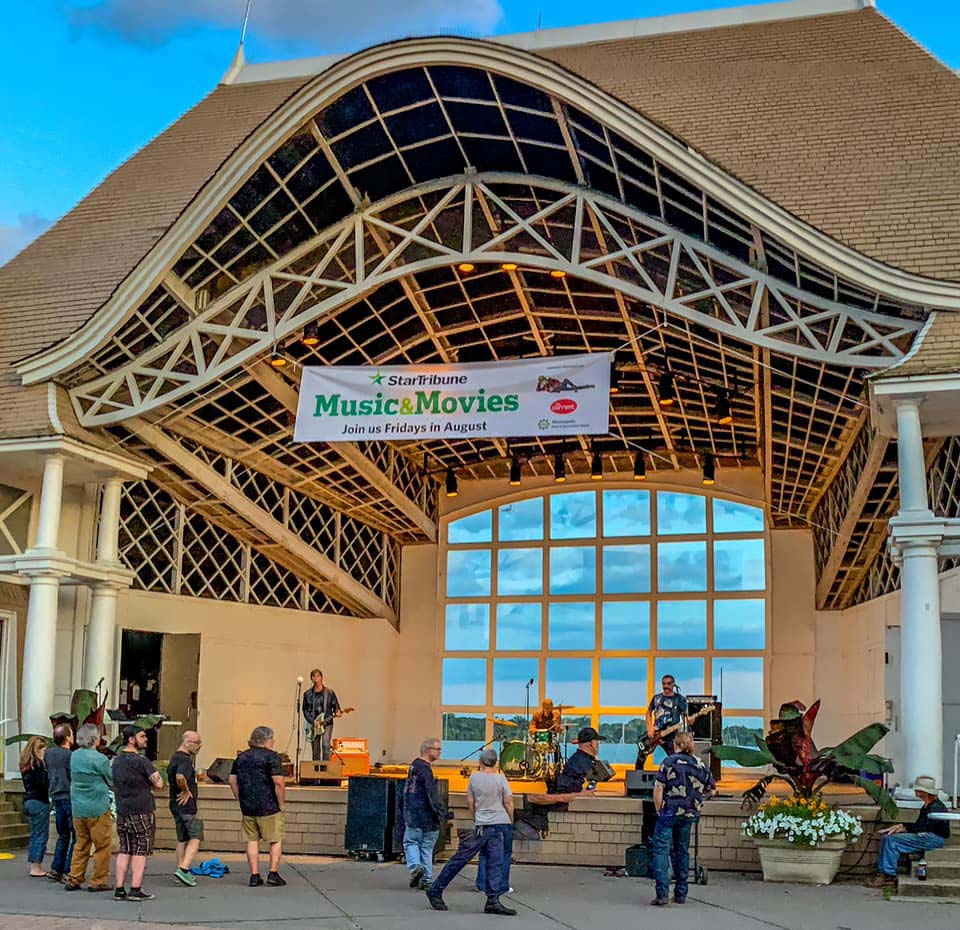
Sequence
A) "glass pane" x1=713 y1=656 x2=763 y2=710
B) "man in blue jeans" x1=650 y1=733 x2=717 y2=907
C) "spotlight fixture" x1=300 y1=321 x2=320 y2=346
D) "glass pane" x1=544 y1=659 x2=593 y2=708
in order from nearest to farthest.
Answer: "man in blue jeans" x1=650 y1=733 x2=717 y2=907 < "spotlight fixture" x1=300 y1=321 x2=320 y2=346 < "glass pane" x1=713 y1=656 x2=763 y2=710 < "glass pane" x1=544 y1=659 x2=593 y2=708

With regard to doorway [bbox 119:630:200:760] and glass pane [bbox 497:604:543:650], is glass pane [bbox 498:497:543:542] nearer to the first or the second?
glass pane [bbox 497:604:543:650]

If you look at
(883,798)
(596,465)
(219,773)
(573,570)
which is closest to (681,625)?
(573,570)

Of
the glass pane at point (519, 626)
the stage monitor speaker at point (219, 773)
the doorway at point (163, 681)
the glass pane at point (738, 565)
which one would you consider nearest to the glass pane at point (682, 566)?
the glass pane at point (738, 565)

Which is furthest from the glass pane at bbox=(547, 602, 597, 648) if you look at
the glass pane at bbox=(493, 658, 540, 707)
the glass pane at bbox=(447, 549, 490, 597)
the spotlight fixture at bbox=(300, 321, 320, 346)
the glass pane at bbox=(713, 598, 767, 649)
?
the spotlight fixture at bbox=(300, 321, 320, 346)

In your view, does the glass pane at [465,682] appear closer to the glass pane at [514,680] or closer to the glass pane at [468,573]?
the glass pane at [514,680]

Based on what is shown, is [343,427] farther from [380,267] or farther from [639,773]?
[639,773]

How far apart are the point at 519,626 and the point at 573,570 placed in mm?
1655

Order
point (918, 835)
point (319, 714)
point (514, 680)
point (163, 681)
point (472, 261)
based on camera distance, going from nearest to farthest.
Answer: point (918, 835) → point (472, 261) → point (319, 714) → point (163, 681) → point (514, 680)

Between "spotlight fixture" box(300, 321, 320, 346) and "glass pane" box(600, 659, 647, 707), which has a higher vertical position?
"spotlight fixture" box(300, 321, 320, 346)

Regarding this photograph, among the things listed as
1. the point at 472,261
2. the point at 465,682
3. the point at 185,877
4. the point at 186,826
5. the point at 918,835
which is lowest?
the point at 185,877

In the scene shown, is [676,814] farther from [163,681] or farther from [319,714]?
[163,681]

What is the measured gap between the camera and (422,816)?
11031mm

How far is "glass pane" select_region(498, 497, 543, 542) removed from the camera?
89.1ft

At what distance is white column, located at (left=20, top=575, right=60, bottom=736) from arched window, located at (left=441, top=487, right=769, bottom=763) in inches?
483
